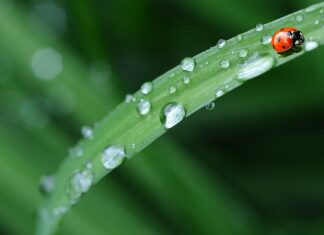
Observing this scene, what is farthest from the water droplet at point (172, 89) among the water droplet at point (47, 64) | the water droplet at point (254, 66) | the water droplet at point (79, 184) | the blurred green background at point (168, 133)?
the water droplet at point (47, 64)

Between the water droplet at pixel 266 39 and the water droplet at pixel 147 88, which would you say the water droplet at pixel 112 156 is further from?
the water droplet at pixel 266 39

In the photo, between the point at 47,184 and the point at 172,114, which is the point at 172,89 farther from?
the point at 47,184

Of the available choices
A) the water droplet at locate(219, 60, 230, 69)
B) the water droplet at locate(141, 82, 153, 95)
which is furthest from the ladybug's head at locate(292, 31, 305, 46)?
the water droplet at locate(141, 82, 153, 95)

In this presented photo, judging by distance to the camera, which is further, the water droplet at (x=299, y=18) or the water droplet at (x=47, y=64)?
the water droplet at (x=47, y=64)

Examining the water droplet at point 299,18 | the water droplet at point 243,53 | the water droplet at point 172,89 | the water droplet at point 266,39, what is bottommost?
the water droplet at point 172,89

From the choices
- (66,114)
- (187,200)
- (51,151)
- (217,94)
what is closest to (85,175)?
(217,94)

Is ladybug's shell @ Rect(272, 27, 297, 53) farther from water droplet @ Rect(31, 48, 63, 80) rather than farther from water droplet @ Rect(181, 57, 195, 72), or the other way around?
water droplet @ Rect(31, 48, 63, 80)

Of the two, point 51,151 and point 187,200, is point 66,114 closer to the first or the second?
point 51,151
